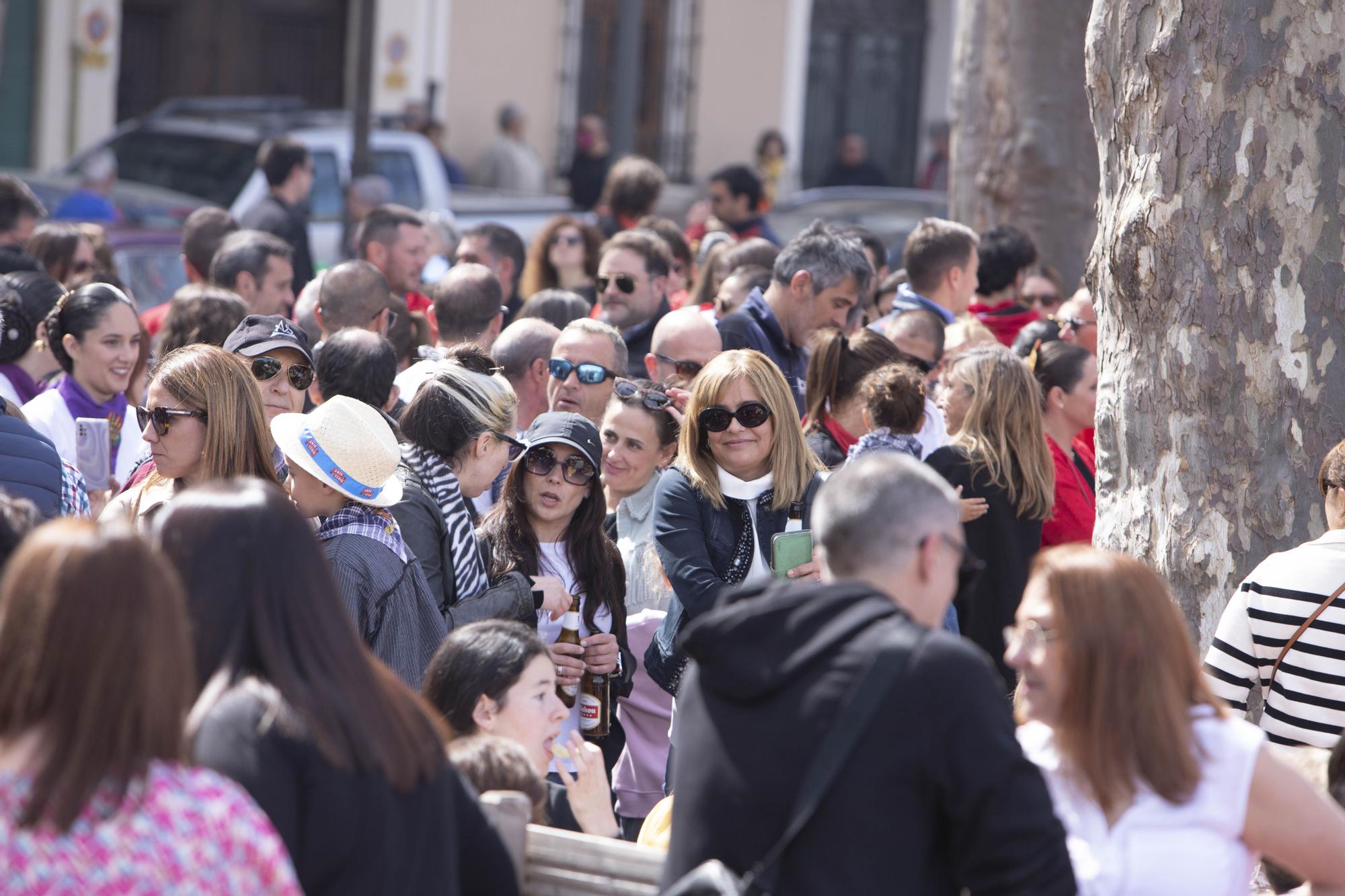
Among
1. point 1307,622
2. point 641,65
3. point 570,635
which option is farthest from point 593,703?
point 641,65

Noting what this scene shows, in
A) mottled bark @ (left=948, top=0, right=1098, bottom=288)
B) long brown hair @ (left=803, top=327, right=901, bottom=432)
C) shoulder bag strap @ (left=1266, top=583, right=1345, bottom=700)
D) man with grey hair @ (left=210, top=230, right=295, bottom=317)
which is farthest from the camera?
mottled bark @ (left=948, top=0, right=1098, bottom=288)

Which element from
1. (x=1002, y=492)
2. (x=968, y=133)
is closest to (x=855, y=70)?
(x=968, y=133)

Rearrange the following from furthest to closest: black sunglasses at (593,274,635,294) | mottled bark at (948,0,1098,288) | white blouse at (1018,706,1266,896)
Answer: mottled bark at (948,0,1098,288), black sunglasses at (593,274,635,294), white blouse at (1018,706,1266,896)

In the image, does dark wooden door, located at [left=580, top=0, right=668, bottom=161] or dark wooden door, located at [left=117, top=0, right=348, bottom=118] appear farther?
dark wooden door, located at [left=580, top=0, right=668, bottom=161]

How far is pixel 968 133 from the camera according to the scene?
10.8 m

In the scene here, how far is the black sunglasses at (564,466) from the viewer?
4.71 metres

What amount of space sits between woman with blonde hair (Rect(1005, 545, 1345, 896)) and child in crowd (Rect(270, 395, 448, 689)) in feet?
6.05

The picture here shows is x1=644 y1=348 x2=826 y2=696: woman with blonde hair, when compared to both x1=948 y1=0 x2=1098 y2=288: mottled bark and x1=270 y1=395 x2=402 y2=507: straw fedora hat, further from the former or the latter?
x1=948 y1=0 x2=1098 y2=288: mottled bark

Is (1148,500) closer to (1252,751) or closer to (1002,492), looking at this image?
(1002,492)

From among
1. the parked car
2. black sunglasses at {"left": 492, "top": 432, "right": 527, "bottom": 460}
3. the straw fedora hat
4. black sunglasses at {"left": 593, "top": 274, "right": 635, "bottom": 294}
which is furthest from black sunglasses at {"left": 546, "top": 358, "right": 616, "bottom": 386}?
the parked car

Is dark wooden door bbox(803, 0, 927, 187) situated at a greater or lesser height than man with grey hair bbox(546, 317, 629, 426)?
greater

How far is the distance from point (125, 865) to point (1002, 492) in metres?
3.69

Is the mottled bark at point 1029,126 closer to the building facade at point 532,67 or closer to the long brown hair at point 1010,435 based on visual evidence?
the long brown hair at point 1010,435

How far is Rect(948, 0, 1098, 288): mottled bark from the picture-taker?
1033cm
